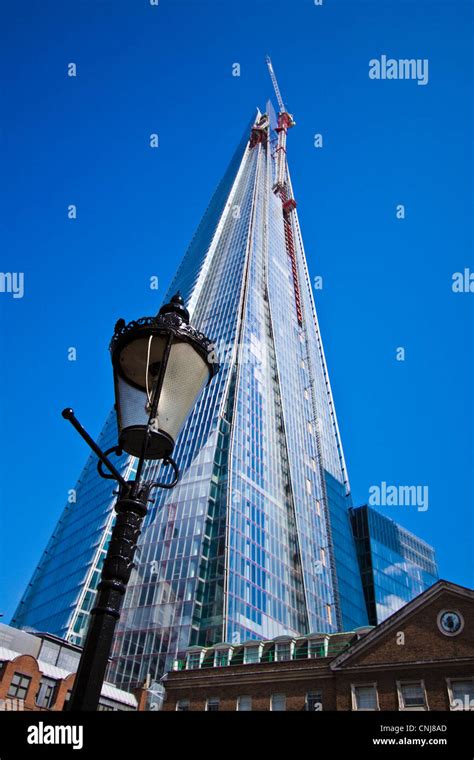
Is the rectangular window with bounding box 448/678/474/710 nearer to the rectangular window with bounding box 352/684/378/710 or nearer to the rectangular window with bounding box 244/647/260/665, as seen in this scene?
the rectangular window with bounding box 352/684/378/710

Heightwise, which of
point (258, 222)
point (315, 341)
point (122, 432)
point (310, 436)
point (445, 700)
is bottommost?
point (122, 432)

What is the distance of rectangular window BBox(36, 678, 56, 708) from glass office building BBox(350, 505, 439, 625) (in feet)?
273

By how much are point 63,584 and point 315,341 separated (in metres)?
84.7

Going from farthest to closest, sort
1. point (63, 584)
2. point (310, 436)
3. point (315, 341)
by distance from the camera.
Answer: point (315, 341) < point (310, 436) < point (63, 584)

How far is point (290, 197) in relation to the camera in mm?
179750

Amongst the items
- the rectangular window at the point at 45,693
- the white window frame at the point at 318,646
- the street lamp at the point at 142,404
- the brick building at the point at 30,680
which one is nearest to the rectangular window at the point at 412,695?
the white window frame at the point at 318,646

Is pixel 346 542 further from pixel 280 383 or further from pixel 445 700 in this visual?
pixel 445 700

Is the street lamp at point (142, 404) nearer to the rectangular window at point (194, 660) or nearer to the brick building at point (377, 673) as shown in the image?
the brick building at point (377, 673)

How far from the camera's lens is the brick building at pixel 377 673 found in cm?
3167

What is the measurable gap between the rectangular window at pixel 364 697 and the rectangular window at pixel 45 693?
21230 mm

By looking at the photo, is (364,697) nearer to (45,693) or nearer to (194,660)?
(194,660)

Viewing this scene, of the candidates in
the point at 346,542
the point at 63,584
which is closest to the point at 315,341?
the point at 346,542

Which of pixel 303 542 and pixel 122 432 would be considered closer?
pixel 122 432

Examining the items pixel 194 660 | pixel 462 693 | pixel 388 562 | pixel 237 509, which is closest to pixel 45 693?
pixel 194 660
